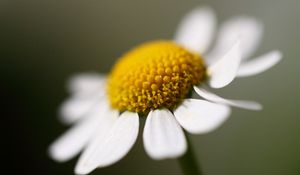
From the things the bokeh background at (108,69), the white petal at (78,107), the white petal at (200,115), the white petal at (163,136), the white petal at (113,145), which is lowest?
the bokeh background at (108,69)

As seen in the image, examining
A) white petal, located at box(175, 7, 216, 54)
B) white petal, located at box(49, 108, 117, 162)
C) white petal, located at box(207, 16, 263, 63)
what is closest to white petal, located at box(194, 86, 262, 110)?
white petal, located at box(49, 108, 117, 162)

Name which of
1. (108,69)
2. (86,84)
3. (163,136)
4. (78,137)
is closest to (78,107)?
(86,84)

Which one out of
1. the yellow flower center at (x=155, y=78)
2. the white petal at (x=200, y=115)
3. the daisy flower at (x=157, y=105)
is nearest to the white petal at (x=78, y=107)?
the daisy flower at (x=157, y=105)

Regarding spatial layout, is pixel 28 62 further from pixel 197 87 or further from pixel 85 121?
pixel 197 87

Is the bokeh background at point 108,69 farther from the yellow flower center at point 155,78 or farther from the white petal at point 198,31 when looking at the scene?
the yellow flower center at point 155,78

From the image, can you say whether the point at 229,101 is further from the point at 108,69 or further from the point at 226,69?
the point at 108,69

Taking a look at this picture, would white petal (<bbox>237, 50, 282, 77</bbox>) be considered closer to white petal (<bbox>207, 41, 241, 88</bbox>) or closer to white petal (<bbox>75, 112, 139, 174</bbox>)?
white petal (<bbox>207, 41, 241, 88</bbox>)

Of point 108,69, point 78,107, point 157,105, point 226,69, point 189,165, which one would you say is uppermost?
point 226,69

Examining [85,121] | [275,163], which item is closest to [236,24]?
[275,163]
